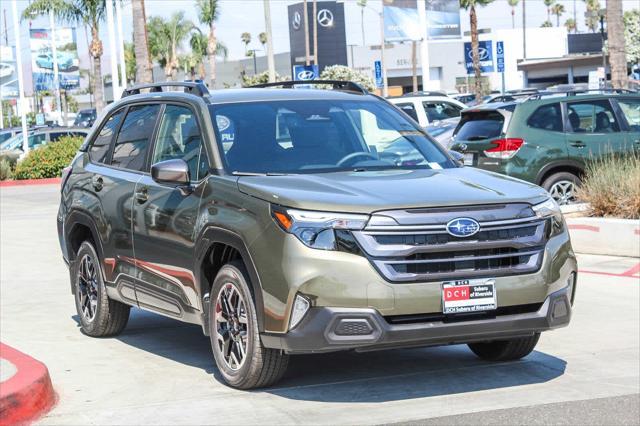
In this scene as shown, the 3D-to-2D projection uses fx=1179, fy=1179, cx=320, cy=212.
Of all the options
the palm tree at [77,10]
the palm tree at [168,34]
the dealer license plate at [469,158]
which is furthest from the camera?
the palm tree at [168,34]

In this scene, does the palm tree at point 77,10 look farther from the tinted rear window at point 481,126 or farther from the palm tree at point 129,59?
the palm tree at point 129,59

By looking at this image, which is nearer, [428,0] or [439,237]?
[439,237]

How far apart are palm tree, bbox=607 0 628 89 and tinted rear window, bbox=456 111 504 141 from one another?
13.2 metres

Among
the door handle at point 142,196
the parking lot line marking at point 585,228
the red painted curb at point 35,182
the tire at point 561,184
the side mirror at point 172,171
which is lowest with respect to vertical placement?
the red painted curb at point 35,182

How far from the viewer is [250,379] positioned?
7.12 meters

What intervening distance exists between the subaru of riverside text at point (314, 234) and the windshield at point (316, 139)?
13 millimetres

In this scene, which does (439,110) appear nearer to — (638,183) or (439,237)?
(638,183)

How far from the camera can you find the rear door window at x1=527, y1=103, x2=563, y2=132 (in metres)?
16.2

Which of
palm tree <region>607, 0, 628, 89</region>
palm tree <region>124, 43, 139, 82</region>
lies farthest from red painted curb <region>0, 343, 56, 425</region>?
palm tree <region>124, 43, 139, 82</region>

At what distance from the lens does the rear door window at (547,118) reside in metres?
16.2

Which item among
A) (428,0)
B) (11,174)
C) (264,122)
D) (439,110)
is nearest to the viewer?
(264,122)

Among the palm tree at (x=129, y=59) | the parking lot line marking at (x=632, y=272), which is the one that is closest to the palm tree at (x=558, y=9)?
the palm tree at (x=129, y=59)

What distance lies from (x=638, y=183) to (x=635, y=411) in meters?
8.03

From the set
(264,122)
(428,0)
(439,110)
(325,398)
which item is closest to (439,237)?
(325,398)
